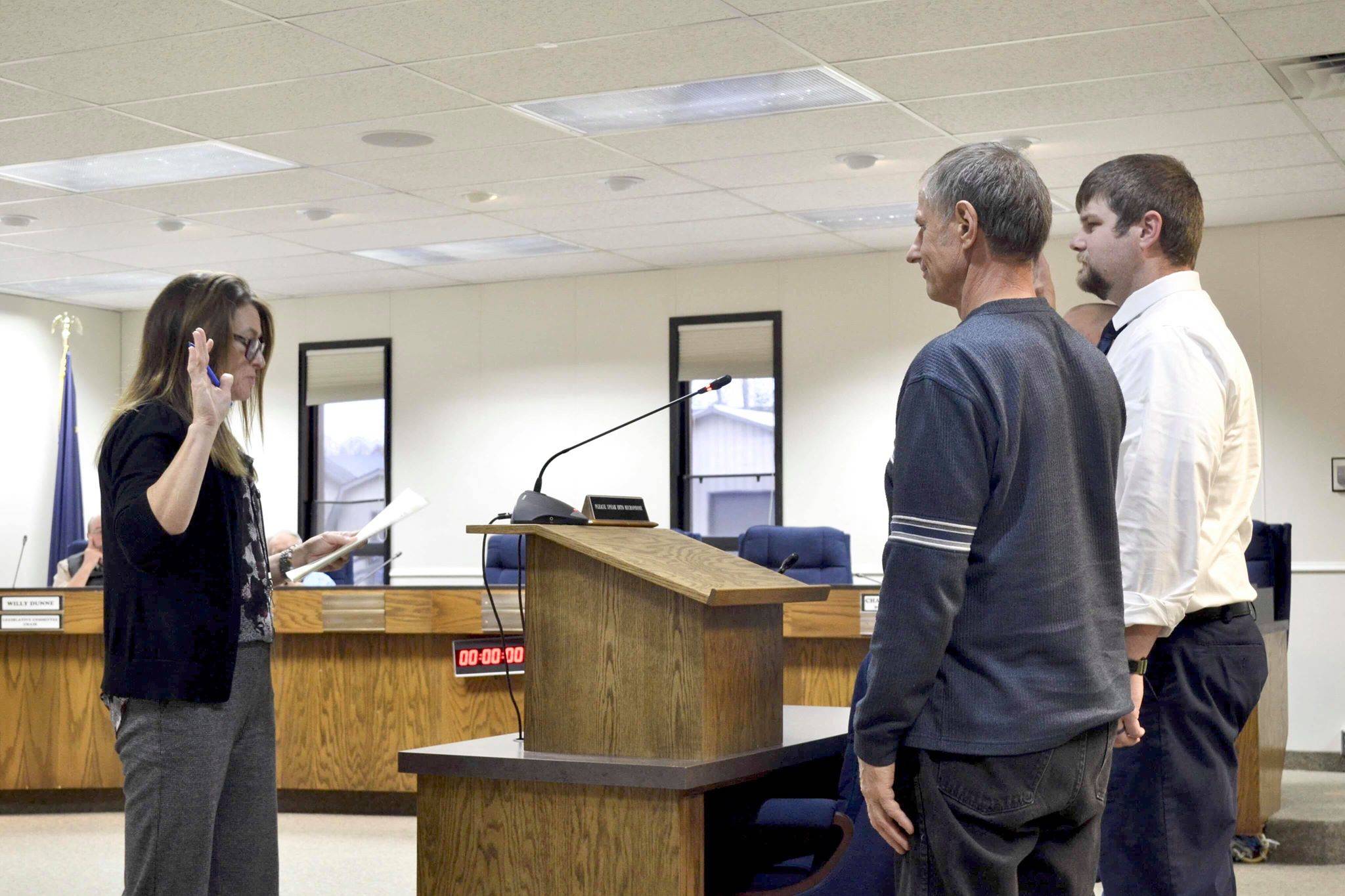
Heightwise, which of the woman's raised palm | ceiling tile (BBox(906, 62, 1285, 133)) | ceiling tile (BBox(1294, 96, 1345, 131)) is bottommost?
the woman's raised palm

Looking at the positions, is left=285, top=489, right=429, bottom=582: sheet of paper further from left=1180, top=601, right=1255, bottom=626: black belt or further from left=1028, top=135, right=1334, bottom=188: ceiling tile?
left=1028, top=135, right=1334, bottom=188: ceiling tile

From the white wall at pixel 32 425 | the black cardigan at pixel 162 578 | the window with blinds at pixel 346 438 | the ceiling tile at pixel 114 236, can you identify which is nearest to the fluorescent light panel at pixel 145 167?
the ceiling tile at pixel 114 236

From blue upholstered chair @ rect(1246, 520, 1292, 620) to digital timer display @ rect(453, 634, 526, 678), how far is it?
115 inches

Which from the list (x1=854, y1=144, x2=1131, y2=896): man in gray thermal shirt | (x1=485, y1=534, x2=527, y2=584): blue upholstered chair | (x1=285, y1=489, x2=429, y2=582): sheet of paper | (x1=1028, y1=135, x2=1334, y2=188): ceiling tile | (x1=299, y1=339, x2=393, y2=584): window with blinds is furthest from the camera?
(x1=299, y1=339, x2=393, y2=584): window with blinds

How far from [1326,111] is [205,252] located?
6195 mm

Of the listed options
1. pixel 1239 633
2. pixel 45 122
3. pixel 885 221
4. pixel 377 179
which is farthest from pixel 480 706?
pixel 1239 633

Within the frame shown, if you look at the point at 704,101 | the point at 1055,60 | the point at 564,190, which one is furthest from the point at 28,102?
the point at 1055,60

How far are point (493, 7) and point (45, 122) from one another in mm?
2375

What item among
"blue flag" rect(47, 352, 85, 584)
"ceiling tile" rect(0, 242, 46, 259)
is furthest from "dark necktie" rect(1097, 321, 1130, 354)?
"blue flag" rect(47, 352, 85, 584)

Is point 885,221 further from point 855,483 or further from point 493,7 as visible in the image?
point 493,7

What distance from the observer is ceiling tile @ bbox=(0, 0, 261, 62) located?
443 cm

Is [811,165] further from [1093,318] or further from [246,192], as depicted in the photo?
[1093,318]

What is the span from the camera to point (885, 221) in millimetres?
7812

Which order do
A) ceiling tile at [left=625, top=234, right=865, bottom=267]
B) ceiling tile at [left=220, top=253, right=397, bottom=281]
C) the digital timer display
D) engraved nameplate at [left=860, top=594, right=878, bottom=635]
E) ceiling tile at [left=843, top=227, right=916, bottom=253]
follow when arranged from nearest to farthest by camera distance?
engraved nameplate at [left=860, top=594, right=878, bottom=635], the digital timer display, ceiling tile at [left=843, top=227, right=916, bottom=253], ceiling tile at [left=625, top=234, right=865, bottom=267], ceiling tile at [left=220, top=253, right=397, bottom=281]
